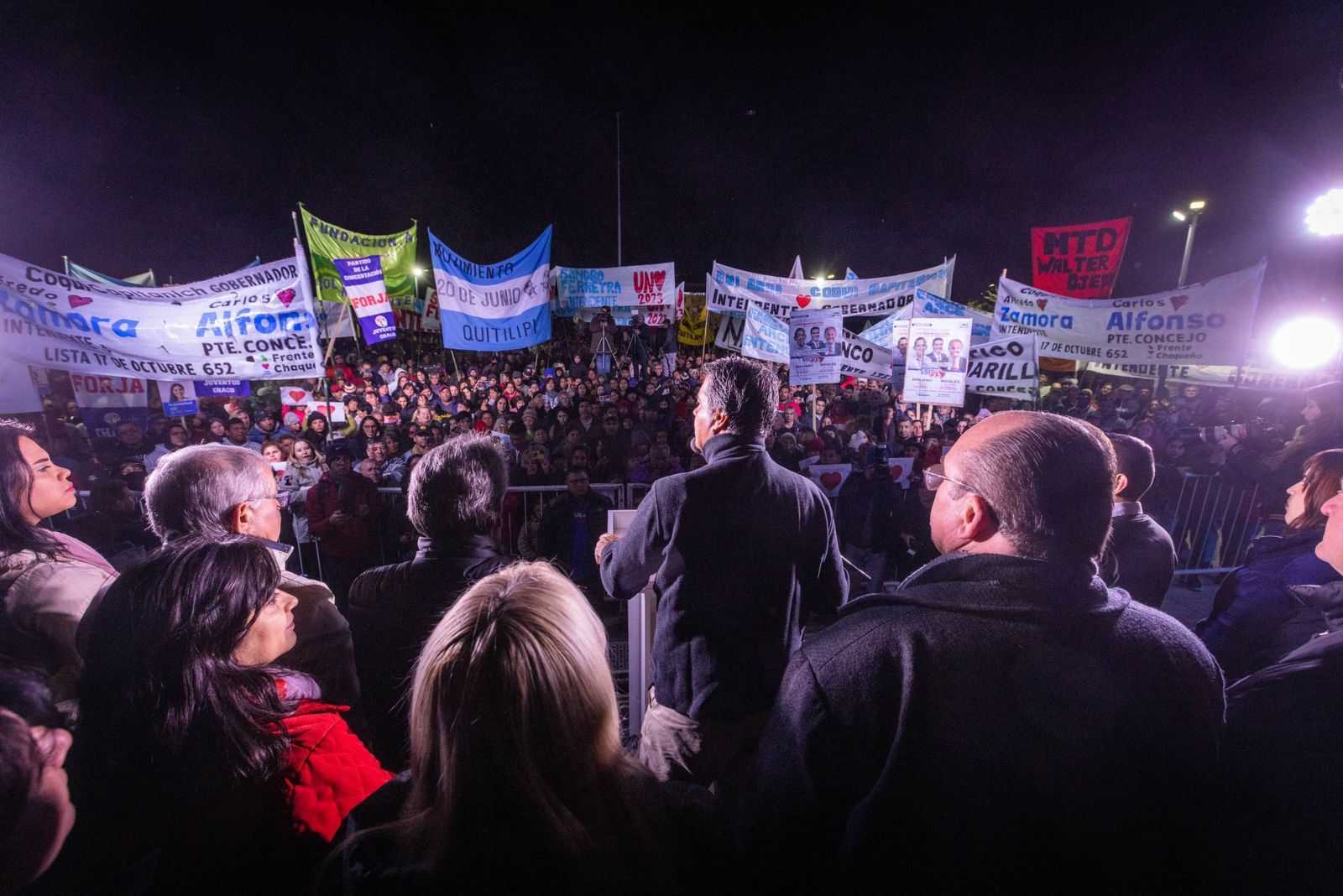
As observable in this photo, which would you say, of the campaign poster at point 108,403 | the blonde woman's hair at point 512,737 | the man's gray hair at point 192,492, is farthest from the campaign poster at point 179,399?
the blonde woman's hair at point 512,737

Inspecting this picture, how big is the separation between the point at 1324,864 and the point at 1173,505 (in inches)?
271

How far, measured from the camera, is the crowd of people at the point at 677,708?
41.4 inches

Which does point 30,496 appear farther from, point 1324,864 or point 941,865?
point 1324,864

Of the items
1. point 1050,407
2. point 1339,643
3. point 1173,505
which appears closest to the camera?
point 1339,643

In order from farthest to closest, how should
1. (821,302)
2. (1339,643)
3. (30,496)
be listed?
(821,302) < (30,496) < (1339,643)

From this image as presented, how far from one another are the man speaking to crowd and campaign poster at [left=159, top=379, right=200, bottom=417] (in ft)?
27.3

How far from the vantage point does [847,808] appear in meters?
1.29

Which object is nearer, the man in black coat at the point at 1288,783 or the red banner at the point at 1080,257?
the man in black coat at the point at 1288,783

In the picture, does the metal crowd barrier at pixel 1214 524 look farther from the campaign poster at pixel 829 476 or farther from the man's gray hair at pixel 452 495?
the man's gray hair at pixel 452 495

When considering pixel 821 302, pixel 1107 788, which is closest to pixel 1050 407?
pixel 821 302

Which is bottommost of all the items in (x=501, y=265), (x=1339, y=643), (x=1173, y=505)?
(x=1173, y=505)

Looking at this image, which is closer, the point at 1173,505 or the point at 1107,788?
the point at 1107,788

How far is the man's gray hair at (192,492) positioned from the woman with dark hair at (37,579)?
14.1 inches

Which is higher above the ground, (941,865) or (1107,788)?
(1107,788)
